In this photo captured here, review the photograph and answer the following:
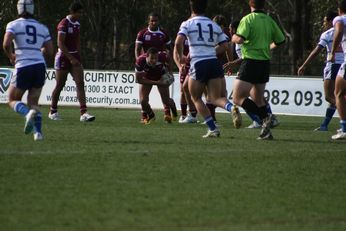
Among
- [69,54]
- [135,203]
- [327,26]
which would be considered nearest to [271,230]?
[135,203]

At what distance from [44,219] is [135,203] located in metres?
0.97

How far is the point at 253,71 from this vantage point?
13805 mm

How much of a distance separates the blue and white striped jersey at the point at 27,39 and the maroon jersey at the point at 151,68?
17.4ft

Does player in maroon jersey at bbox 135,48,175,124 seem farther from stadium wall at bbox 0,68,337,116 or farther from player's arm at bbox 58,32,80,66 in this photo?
stadium wall at bbox 0,68,337,116

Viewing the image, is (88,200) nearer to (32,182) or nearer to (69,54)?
(32,182)

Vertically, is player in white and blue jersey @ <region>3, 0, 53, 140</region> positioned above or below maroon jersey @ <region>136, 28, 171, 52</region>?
above

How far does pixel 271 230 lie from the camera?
7.05m

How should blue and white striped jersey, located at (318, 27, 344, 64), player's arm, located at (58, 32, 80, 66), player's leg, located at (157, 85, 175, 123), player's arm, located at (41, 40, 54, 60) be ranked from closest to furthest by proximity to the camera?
player's arm, located at (41, 40, 54, 60), blue and white striped jersey, located at (318, 27, 344, 64), player's arm, located at (58, 32, 80, 66), player's leg, located at (157, 85, 175, 123)

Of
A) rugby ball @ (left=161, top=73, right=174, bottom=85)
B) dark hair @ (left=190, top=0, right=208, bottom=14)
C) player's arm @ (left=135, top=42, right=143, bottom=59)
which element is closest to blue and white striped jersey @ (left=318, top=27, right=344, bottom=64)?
dark hair @ (left=190, top=0, right=208, bottom=14)

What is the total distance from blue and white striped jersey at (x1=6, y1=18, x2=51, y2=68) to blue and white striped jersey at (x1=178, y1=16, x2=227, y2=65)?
2.09 meters

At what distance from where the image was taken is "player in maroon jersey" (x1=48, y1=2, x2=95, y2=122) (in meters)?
17.9

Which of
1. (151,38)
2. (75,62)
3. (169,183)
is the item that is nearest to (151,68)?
(151,38)

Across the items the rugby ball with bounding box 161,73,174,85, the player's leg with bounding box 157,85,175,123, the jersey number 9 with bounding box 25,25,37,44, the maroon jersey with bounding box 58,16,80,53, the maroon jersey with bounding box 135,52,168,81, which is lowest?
the player's leg with bounding box 157,85,175,123

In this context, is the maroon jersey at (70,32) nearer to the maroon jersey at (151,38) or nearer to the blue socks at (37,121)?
the maroon jersey at (151,38)
